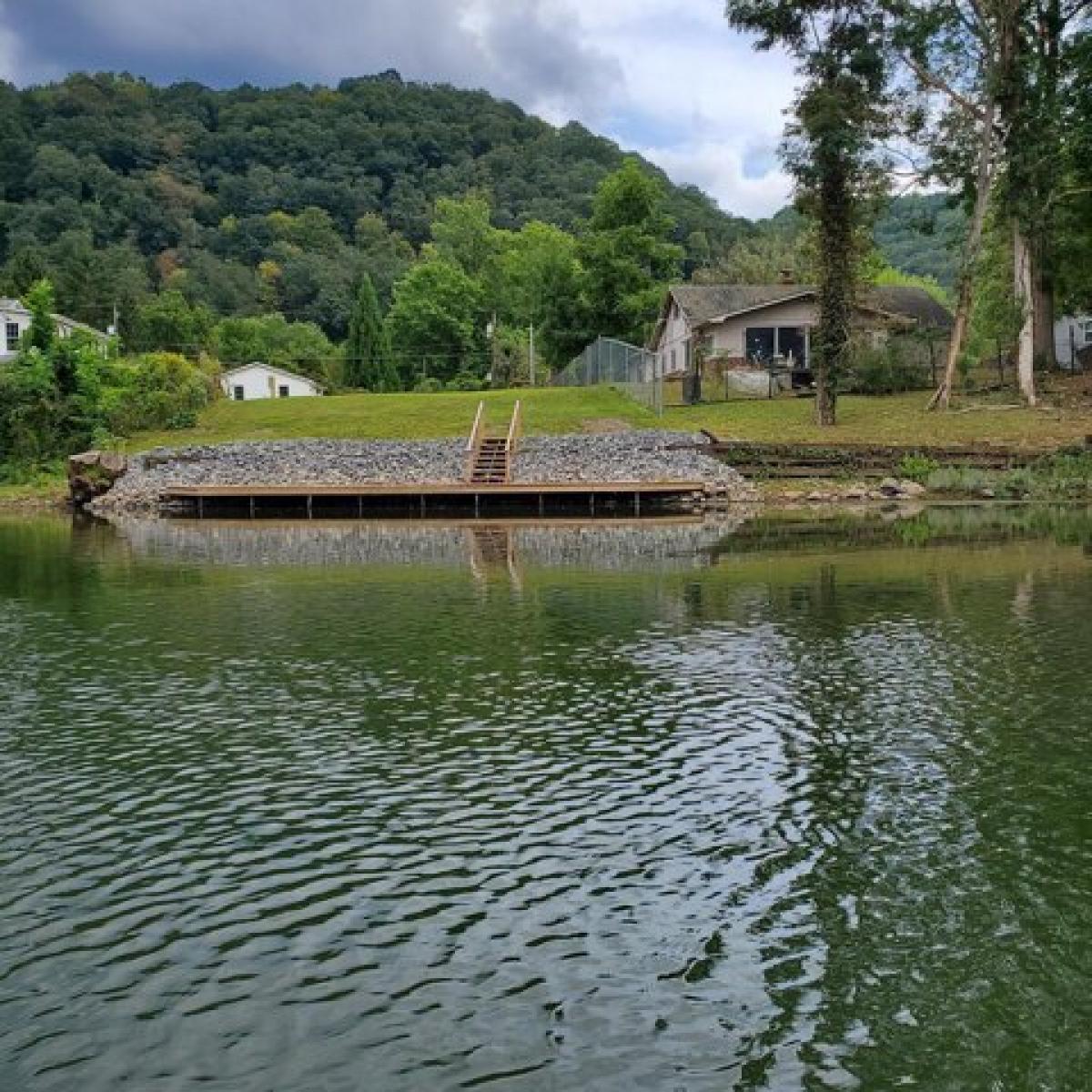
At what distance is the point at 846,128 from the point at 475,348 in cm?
5516

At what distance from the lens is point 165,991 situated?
7.12m

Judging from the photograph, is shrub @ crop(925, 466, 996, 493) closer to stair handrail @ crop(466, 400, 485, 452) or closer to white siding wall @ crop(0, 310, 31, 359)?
stair handrail @ crop(466, 400, 485, 452)

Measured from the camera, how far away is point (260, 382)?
289ft

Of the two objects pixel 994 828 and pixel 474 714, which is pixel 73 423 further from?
pixel 994 828

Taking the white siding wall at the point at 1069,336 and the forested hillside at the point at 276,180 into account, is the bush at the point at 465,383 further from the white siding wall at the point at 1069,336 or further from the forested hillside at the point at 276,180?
the white siding wall at the point at 1069,336

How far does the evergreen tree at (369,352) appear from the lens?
9281 centimetres

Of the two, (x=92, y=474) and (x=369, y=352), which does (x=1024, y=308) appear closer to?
(x=92, y=474)

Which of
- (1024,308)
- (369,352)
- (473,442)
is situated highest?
(369,352)

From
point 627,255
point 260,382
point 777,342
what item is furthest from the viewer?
point 260,382

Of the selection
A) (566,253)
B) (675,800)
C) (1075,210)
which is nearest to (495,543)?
(675,800)

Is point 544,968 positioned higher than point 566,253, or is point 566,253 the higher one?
point 566,253

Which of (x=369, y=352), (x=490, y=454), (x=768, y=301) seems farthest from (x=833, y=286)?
(x=369, y=352)

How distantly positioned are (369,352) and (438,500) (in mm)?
54034

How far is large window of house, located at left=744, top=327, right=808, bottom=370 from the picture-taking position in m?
61.2
